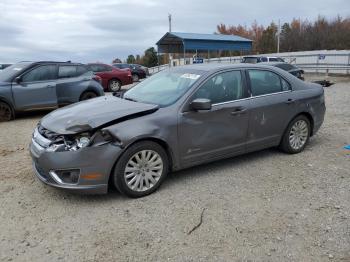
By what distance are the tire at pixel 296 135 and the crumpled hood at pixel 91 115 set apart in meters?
2.47

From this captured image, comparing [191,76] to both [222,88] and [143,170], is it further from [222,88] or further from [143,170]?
[143,170]

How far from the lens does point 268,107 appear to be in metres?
5.64

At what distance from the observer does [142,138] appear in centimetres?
439

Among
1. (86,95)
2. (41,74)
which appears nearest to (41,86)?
(41,74)

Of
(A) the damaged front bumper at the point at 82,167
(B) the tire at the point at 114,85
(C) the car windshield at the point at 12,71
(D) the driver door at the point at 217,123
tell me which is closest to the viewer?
(A) the damaged front bumper at the point at 82,167

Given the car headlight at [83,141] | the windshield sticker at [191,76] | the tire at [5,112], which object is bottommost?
the tire at [5,112]

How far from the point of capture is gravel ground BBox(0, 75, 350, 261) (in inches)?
133

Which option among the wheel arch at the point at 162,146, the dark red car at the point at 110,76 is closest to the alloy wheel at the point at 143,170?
the wheel arch at the point at 162,146

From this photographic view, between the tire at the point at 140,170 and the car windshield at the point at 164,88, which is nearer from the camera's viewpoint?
the tire at the point at 140,170

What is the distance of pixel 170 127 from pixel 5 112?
6656mm

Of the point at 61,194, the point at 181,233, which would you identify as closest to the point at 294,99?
the point at 181,233

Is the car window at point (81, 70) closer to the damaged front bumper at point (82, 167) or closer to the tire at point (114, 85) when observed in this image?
the tire at point (114, 85)

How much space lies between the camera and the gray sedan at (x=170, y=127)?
421cm

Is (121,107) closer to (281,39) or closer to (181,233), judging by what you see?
(181,233)
